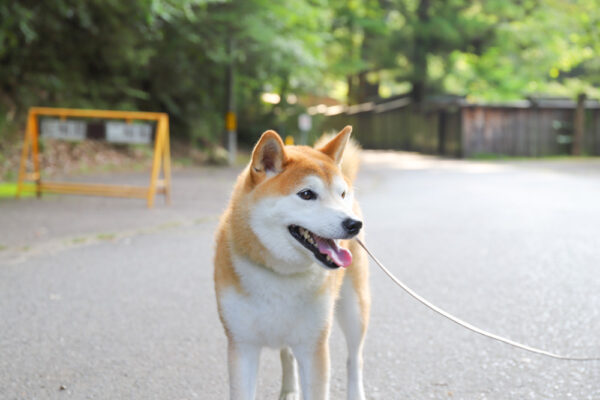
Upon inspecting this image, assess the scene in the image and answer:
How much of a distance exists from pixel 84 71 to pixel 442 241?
1527cm

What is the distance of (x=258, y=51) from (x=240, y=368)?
53.6ft

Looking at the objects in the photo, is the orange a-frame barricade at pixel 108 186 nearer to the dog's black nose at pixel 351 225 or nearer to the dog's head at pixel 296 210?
the dog's head at pixel 296 210

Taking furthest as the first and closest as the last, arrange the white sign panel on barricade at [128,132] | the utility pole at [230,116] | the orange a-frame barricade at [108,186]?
1. the utility pole at [230,116]
2. the white sign panel on barricade at [128,132]
3. the orange a-frame barricade at [108,186]

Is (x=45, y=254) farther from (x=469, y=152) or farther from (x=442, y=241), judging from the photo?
(x=469, y=152)

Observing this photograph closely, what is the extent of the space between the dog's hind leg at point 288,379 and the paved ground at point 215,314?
0.45 ft

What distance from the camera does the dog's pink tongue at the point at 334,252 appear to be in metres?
2.62

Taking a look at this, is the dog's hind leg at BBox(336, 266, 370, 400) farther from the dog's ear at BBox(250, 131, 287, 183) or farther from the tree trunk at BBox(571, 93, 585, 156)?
the tree trunk at BBox(571, 93, 585, 156)

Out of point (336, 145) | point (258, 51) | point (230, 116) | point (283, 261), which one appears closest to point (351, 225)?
point (283, 261)

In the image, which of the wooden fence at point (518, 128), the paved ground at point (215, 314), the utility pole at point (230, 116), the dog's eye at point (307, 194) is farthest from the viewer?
the wooden fence at point (518, 128)

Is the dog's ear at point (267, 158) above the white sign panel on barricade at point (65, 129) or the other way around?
the other way around

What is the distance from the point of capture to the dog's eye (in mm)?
2676

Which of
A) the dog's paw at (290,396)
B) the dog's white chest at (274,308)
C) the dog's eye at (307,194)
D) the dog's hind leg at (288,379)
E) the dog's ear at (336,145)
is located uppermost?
the dog's ear at (336,145)

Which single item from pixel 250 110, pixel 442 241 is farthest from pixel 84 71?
pixel 442 241

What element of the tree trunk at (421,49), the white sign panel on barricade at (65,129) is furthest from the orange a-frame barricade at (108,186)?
the tree trunk at (421,49)
